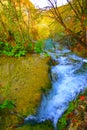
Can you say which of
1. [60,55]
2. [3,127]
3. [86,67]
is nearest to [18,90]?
[3,127]

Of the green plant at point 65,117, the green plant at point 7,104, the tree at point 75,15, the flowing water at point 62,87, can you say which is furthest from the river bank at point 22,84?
the tree at point 75,15

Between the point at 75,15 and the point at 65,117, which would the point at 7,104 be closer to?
the point at 65,117

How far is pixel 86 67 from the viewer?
31.1 feet

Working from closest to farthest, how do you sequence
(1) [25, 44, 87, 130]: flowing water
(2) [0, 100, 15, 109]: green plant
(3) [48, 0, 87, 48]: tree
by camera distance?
1. (2) [0, 100, 15, 109]: green plant
2. (1) [25, 44, 87, 130]: flowing water
3. (3) [48, 0, 87, 48]: tree

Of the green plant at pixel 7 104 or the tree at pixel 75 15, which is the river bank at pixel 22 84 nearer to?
the green plant at pixel 7 104

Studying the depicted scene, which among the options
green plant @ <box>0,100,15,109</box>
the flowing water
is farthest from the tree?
green plant @ <box>0,100,15,109</box>

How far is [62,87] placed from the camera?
7.93 m

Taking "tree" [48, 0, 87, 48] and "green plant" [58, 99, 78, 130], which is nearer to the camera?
"green plant" [58, 99, 78, 130]

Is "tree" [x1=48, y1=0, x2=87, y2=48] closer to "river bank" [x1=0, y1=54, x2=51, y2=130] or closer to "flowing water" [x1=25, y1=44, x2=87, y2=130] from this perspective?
"flowing water" [x1=25, y1=44, x2=87, y2=130]

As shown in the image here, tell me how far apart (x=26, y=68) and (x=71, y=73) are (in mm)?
1693

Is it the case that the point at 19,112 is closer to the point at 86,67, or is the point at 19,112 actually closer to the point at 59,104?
the point at 59,104

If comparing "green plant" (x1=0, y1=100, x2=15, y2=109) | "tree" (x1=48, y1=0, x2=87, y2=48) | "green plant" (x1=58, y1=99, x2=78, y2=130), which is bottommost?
"green plant" (x1=58, y1=99, x2=78, y2=130)

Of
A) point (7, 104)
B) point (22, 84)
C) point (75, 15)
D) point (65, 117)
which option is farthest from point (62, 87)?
point (75, 15)

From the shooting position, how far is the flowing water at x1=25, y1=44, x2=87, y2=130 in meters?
6.71
